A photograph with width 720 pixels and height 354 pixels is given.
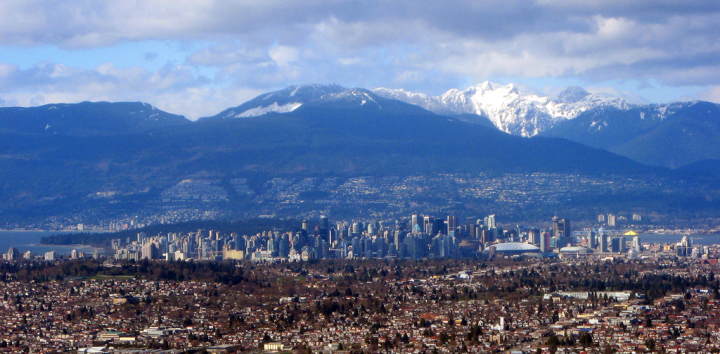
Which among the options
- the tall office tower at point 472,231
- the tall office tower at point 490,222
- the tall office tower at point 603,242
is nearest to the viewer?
the tall office tower at point 603,242

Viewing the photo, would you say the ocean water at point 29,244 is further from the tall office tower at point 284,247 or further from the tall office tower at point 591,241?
the tall office tower at point 591,241

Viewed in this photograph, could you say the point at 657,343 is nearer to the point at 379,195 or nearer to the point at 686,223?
the point at 686,223

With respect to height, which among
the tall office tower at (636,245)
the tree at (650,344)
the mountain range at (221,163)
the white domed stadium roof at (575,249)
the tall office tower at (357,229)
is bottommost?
the tree at (650,344)

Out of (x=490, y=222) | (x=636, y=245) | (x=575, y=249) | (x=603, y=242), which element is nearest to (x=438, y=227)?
(x=490, y=222)

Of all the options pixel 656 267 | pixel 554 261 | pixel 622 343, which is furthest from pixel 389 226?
pixel 622 343

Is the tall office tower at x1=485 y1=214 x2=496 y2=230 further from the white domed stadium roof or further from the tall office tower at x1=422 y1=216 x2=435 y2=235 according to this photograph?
the white domed stadium roof

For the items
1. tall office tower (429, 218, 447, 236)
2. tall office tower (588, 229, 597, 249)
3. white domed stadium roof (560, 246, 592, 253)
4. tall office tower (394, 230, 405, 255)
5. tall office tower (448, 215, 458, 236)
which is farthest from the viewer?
tall office tower (448, 215, 458, 236)

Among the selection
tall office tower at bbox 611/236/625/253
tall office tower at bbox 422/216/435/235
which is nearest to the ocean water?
tall office tower at bbox 422/216/435/235

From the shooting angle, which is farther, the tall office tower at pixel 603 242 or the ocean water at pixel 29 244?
the tall office tower at pixel 603 242

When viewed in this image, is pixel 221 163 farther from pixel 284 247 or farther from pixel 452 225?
pixel 284 247

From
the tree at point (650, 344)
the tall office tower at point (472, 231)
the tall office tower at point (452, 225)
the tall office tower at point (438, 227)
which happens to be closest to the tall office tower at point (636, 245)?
the tall office tower at point (472, 231)
